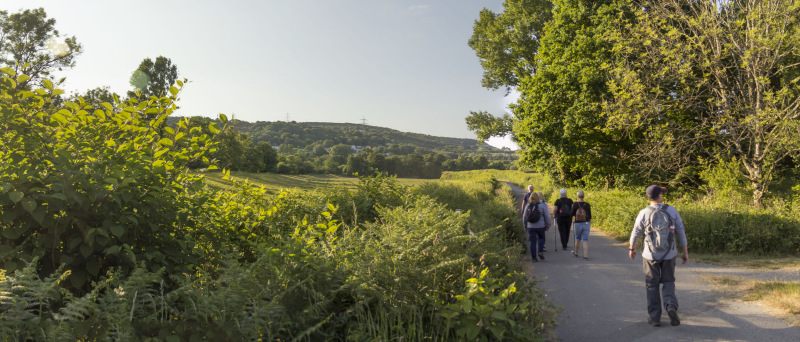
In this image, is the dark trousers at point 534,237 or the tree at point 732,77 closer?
the dark trousers at point 534,237

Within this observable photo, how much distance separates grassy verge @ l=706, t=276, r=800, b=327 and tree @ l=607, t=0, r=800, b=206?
296 inches

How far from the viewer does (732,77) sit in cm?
1605

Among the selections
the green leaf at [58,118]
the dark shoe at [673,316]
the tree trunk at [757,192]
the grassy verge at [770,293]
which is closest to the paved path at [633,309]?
the dark shoe at [673,316]

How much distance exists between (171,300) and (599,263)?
9462 mm

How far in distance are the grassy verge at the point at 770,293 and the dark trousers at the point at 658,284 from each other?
153 cm

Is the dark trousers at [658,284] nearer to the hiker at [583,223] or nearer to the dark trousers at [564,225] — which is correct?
the hiker at [583,223]

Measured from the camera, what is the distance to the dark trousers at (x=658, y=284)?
227 inches

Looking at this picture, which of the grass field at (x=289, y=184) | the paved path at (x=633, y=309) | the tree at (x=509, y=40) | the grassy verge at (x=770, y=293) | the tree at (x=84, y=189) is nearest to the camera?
the tree at (x=84, y=189)

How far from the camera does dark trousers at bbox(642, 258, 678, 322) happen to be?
577 cm

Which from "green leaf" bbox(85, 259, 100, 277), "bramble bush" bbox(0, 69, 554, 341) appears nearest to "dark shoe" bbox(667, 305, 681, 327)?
"bramble bush" bbox(0, 69, 554, 341)

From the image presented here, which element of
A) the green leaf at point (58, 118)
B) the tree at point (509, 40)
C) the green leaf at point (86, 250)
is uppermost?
the tree at point (509, 40)

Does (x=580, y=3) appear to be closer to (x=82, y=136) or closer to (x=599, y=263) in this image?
(x=599, y=263)

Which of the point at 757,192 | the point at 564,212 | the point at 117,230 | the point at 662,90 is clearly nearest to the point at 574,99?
the point at 662,90

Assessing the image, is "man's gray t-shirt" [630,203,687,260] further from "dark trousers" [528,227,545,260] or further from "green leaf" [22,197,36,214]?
"green leaf" [22,197,36,214]
